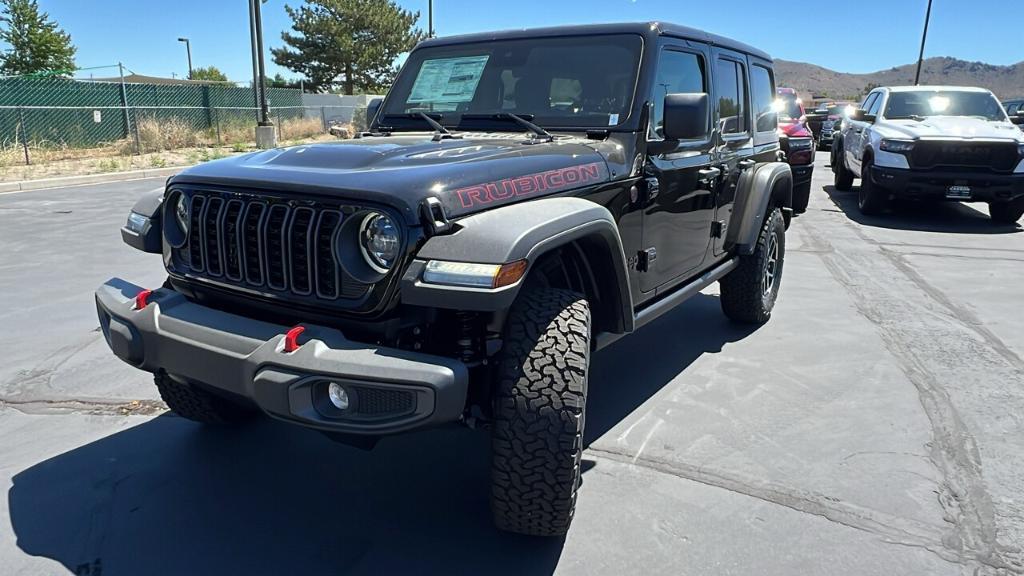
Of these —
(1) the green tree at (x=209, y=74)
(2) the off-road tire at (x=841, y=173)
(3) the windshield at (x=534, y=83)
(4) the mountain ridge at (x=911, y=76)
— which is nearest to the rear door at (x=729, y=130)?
(3) the windshield at (x=534, y=83)

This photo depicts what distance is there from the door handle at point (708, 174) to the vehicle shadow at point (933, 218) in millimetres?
6521

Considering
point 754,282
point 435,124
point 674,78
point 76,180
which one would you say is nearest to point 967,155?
point 754,282

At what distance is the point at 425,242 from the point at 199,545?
1391 millimetres

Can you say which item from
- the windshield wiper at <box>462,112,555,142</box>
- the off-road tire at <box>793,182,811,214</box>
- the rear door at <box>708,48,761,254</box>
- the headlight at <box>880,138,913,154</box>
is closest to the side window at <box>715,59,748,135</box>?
the rear door at <box>708,48,761,254</box>

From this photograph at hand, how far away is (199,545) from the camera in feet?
8.24

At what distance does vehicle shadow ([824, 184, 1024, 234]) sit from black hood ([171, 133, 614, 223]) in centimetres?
793

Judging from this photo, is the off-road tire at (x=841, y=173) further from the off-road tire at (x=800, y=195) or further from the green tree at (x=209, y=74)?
the green tree at (x=209, y=74)

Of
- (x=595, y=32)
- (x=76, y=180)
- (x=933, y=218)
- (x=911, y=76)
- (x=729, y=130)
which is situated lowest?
(x=933, y=218)

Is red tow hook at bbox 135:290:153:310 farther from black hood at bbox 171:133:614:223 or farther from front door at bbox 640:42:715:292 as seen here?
front door at bbox 640:42:715:292

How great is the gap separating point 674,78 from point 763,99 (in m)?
1.82

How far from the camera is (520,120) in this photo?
11.0 ft

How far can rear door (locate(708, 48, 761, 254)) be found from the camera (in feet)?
13.5

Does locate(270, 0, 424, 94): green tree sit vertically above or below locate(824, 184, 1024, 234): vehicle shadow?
above

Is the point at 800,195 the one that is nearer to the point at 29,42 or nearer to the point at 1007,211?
the point at 1007,211
